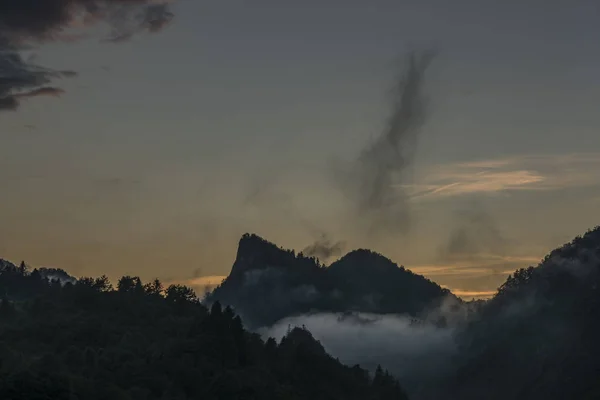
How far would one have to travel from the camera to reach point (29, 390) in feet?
590

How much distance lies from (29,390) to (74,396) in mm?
16393

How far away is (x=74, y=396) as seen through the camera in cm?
19462

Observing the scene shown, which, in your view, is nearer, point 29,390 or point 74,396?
point 29,390
